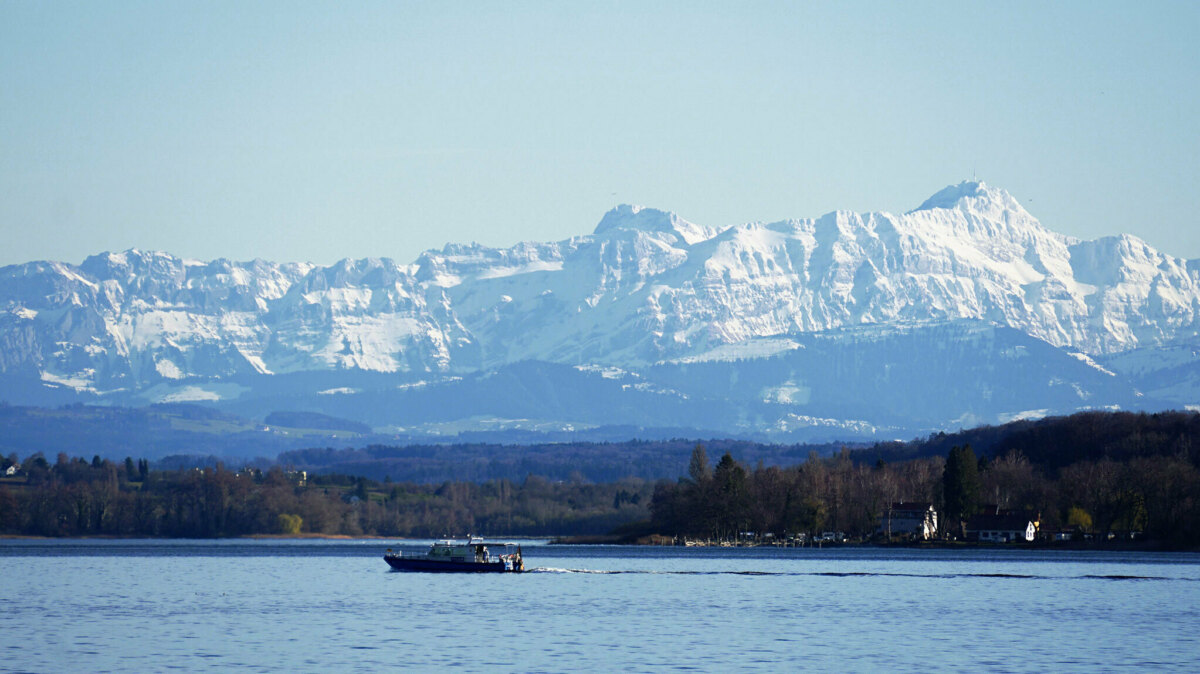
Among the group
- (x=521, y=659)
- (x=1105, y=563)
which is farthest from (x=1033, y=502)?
(x=521, y=659)

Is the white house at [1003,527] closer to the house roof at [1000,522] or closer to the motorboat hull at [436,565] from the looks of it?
the house roof at [1000,522]

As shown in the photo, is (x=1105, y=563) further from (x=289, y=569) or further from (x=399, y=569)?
(x=289, y=569)

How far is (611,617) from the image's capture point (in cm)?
9431

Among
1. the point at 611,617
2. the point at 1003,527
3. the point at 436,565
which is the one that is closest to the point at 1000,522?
the point at 1003,527

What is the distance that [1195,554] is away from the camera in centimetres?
16850

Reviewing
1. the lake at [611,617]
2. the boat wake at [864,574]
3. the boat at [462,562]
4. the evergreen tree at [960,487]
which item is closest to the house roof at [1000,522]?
the evergreen tree at [960,487]

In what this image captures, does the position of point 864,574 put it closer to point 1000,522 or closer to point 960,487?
point 960,487

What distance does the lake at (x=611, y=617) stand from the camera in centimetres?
7288

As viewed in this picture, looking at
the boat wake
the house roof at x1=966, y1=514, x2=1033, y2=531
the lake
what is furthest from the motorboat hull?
the house roof at x1=966, y1=514, x2=1033, y2=531

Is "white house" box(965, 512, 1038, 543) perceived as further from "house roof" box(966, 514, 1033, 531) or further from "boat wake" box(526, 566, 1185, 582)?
"boat wake" box(526, 566, 1185, 582)

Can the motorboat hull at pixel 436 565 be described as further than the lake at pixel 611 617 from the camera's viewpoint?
Yes

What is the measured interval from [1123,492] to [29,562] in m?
108

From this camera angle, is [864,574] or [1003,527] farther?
[1003,527]

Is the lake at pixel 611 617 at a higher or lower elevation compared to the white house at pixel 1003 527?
lower
